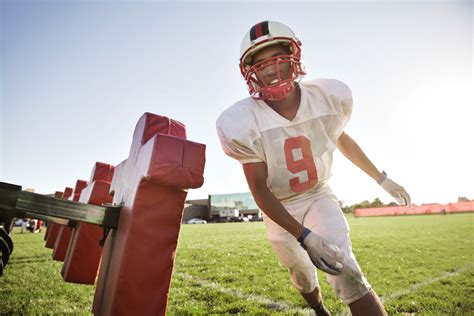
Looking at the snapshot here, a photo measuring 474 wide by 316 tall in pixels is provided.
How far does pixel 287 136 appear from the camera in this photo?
206 cm

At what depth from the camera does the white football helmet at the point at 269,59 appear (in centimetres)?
203

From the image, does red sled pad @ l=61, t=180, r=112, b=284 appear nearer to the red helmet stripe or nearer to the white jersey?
the white jersey

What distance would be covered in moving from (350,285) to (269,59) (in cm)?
148

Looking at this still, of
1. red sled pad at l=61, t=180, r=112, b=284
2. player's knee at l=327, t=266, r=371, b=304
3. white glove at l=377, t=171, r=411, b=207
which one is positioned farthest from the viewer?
red sled pad at l=61, t=180, r=112, b=284

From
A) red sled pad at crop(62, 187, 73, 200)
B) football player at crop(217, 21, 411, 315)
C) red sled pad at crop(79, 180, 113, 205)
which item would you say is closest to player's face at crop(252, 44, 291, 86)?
football player at crop(217, 21, 411, 315)

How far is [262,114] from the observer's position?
6.90 ft

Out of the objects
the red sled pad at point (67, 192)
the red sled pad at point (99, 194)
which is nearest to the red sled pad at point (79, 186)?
the red sled pad at point (67, 192)

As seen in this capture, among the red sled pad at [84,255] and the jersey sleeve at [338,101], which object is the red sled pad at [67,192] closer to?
the red sled pad at [84,255]

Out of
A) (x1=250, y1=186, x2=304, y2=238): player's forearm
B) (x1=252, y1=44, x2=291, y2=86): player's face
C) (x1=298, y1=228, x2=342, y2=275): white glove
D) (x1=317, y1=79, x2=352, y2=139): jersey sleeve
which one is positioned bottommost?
(x1=298, y1=228, x2=342, y2=275): white glove

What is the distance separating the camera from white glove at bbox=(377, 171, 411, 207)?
8.01 ft

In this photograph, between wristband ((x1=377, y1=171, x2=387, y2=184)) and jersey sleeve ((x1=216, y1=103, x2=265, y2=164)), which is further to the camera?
wristband ((x1=377, y1=171, x2=387, y2=184))

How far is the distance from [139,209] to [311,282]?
62.7 inches

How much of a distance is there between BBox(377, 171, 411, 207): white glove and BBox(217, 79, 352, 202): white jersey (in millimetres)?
627

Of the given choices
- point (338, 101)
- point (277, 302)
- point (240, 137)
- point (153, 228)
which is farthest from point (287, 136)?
point (277, 302)
